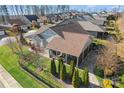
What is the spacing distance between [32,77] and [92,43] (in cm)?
867

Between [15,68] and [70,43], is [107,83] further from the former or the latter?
[15,68]

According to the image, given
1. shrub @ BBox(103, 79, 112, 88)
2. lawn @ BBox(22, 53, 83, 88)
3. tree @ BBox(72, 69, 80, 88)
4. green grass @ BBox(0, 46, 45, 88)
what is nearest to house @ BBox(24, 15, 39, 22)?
green grass @ BBox(0, 46, 45, 88)

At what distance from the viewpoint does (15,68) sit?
18328 mm

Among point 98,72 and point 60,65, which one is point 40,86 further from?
point 98,72

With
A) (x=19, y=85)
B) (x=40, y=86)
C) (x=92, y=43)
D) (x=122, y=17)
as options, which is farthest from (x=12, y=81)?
(x=122, y=17)

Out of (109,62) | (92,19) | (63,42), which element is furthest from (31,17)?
(109,62)

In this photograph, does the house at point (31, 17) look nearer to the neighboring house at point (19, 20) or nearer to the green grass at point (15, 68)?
the neighboring house at point (19, 20)

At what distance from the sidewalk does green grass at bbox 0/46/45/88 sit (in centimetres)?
35

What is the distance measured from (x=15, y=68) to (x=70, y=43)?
6.15 m

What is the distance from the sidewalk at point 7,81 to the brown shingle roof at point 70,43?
17.4 feet

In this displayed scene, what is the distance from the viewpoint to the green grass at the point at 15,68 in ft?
51.4

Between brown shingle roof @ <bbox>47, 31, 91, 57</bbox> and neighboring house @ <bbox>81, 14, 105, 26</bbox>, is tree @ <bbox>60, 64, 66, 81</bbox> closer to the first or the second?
brown shingle roof @ <bbox>47, 31, 91, 57</bbox>

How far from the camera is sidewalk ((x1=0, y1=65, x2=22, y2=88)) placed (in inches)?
612

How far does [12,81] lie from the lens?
16172 millimetres
